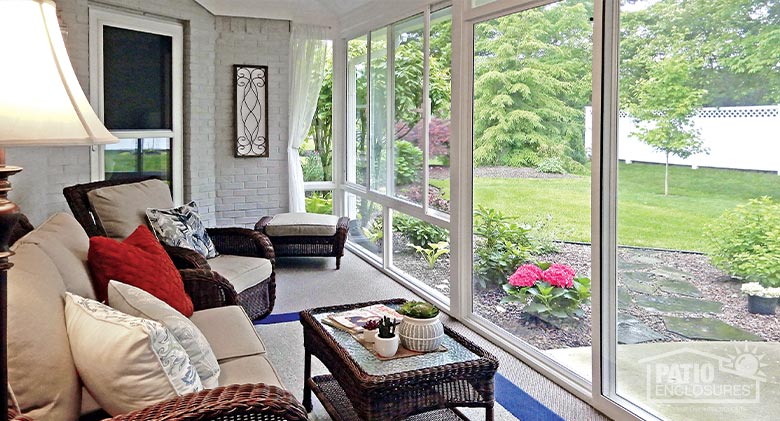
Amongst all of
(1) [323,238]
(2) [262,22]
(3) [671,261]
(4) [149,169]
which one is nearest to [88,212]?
(4) [149,169]

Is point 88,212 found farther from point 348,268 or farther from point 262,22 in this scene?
point 262,22

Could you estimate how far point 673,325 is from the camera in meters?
2.65

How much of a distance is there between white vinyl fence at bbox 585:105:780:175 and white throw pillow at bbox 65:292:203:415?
1989mm

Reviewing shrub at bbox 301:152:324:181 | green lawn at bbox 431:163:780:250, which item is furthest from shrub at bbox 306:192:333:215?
green lawn at bbox 431:163:780:250

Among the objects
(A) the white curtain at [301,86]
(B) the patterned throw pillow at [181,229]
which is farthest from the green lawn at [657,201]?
(A) the white curtain at [301,86]

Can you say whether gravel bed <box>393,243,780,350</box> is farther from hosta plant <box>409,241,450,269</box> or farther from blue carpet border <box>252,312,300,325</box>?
blue carpet border <box>252,312,300,325</box>

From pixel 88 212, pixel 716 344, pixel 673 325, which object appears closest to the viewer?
pixel 716 344

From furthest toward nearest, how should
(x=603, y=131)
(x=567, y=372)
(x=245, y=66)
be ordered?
(x=245, y=66) → (x=567, y=372) → (x=603, y=131)

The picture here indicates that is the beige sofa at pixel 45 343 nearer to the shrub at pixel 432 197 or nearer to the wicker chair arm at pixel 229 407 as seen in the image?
the wicker chair arm at pixel 229 407

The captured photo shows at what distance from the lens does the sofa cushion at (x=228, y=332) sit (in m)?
2.48

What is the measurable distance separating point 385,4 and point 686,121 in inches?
140

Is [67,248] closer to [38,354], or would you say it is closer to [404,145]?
[38,354]

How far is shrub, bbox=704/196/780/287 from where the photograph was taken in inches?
88.0

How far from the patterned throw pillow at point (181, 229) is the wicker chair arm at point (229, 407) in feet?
7.96
